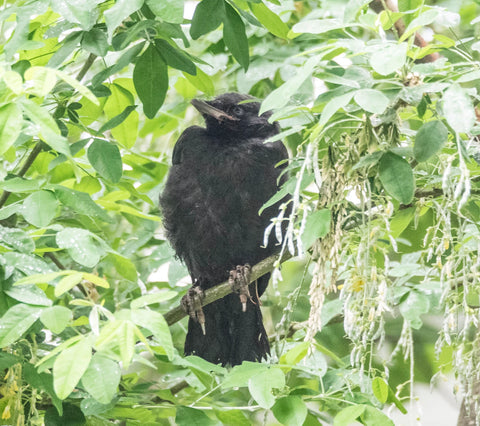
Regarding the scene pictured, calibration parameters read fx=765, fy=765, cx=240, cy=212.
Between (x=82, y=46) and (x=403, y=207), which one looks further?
(x=403, y=207)

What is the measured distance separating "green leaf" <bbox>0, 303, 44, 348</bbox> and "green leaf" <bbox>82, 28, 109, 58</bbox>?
2.41ft

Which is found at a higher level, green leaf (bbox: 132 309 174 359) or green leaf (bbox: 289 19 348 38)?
green leaf (bbox: 289 19 348 38)

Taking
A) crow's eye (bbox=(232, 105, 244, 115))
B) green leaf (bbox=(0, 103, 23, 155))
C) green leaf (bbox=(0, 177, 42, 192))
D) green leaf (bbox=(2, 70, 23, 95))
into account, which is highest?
green leaf (bbox=(2, 70, 23, 95))

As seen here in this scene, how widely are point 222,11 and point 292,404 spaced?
1.08m

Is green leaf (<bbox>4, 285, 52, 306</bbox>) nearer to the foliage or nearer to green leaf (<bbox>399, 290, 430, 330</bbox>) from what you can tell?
the foliage

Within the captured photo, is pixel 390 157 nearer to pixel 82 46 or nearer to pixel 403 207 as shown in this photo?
pixel 403 207

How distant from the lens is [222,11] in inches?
83.5

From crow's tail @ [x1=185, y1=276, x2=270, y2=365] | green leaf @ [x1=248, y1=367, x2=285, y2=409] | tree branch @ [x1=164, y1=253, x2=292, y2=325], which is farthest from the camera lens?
crow's tail @ [x1=185, y1=276, x2=270, y2=365]

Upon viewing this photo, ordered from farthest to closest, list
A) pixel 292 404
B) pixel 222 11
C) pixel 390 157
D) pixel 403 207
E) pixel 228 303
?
pixel 228 303 < pixel 403 207 < pixel 222 11 < pixel 292 404 < pixel 390 157

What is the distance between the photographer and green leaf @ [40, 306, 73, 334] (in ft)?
5.21

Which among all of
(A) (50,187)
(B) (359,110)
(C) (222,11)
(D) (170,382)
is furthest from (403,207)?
(D) (170,382)

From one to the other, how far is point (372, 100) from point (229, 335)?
2.00 metres

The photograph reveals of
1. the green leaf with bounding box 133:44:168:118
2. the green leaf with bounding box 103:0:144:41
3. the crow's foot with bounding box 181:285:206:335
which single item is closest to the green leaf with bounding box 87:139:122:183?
the green leaf with bounding box 133:44:168:118

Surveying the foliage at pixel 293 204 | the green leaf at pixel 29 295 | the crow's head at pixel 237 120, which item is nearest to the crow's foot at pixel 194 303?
the foliage at pixel 293 204
